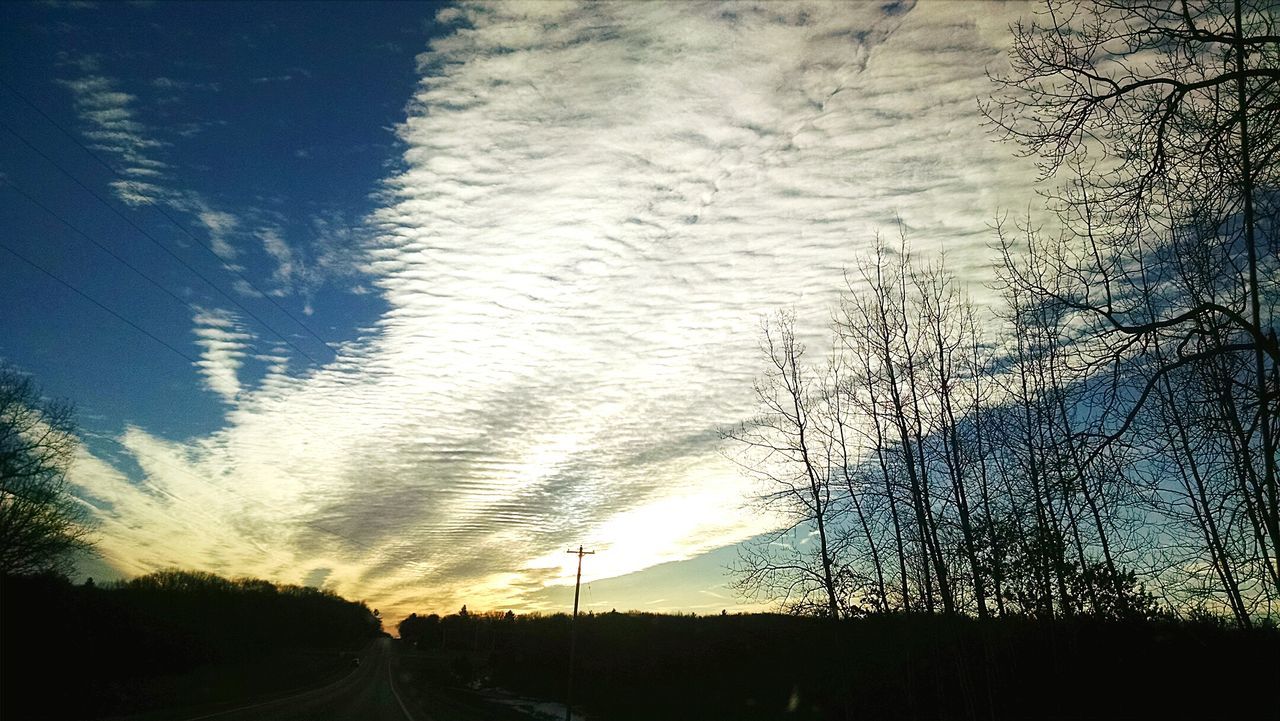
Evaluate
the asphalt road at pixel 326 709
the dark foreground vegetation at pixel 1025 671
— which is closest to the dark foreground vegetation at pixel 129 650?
the asphalt road at pixel 326 709

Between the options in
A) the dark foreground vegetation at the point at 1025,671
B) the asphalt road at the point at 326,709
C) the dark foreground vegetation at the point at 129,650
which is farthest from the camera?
the asphalt road at the point at 326,709

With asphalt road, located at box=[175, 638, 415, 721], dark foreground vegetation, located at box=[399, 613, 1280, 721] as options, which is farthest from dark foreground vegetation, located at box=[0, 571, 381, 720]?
dark foreground vegetation, located at box=[399, 613, 1280, 721]

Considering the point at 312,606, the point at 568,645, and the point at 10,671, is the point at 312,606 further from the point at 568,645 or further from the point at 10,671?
the point at 10,671

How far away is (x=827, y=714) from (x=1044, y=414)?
469 inches

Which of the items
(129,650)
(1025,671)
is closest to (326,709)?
(129,650)

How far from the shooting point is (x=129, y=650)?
43.0 m

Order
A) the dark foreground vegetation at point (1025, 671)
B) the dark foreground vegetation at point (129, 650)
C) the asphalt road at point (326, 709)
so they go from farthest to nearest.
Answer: the asphalt road at point (326, 709)
the dark foreground vegetation at point (129, 650)
the dark foreground vegetation at point (1025, 671)

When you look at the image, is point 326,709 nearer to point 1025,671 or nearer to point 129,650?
point 129,650

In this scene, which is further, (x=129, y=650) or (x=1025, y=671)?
(x=129, y=650)

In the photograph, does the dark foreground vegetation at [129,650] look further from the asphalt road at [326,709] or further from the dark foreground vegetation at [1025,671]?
the dark foreground vegetation at [1025,671]

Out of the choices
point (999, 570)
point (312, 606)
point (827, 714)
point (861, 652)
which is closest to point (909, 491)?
point (999, 570)

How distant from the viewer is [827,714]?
814 inches

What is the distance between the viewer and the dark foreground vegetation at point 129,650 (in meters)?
27.4

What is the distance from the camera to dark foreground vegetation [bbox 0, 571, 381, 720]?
2742 cm
